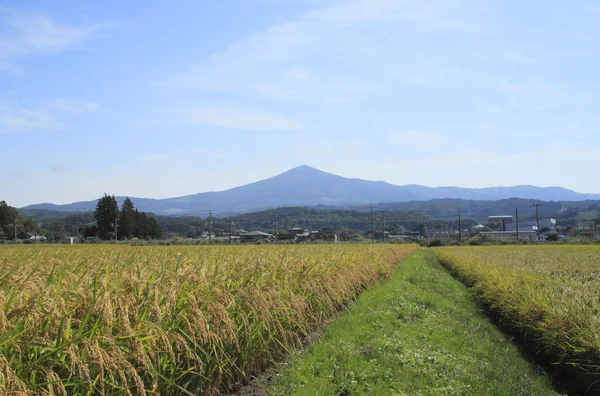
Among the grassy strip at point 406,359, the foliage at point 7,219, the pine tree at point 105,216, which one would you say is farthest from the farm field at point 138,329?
the foliage at point 7,219

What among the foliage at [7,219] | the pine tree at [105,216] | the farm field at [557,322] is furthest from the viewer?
the pine tree at [105,216]

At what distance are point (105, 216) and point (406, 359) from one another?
89.5 m

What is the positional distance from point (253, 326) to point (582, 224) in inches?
5949

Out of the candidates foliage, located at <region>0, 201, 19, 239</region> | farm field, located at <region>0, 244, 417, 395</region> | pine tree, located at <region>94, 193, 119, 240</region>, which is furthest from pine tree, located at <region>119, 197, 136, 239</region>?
farm field, located at <region>0, 244, 417, 395</region>

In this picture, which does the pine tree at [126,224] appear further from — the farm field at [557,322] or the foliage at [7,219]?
the farm field at [557,322]

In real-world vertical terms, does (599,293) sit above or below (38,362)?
below

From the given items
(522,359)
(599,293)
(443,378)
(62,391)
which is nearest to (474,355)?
(522,359)

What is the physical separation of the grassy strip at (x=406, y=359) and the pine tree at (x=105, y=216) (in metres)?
84.9

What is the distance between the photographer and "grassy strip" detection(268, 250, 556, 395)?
18.9 feet

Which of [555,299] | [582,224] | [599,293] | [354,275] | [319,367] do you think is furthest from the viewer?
[582,224]

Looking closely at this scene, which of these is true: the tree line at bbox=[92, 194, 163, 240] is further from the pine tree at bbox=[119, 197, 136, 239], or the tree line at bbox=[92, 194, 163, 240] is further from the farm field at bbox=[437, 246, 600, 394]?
the farm field at bbox=[437, 246, 600, 394]

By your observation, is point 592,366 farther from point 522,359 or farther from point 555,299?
point 555,299

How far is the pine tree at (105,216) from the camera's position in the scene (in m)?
87.6

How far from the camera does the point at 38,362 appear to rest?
287 cm
